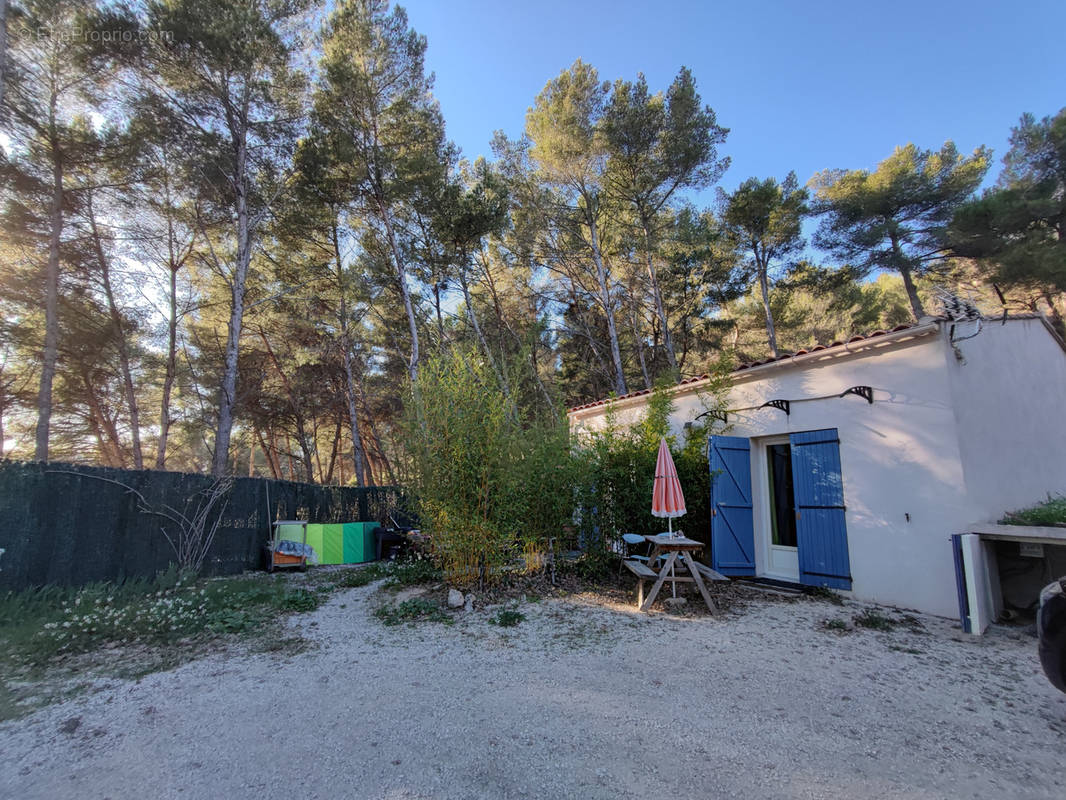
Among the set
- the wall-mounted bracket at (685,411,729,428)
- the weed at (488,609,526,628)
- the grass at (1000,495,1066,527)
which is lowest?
the weed at (488,609,526,628)

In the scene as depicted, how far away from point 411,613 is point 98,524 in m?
3.41

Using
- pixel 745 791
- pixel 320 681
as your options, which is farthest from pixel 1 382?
pixel 745 791

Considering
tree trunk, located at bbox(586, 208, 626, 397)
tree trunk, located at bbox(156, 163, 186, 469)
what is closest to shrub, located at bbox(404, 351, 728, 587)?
tree trunk, located at bbox(586, 208, 626, 397)

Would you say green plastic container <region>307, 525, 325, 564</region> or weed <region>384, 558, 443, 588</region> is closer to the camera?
weed <region>384, 558, 443, 588</region>

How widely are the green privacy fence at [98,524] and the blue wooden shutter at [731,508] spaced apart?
6.59 metres

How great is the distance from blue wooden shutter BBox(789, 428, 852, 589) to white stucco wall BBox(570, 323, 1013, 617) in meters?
0.09

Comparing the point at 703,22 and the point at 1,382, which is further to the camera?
the point at 1,382

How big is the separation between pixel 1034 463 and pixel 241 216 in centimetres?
1325

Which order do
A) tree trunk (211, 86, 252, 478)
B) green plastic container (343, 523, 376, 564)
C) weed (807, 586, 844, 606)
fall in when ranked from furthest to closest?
tree trunk (211, 86, 252, 478) < green plastic container (343, 523, 376, 564) < weed (807, 586, 844, 606)

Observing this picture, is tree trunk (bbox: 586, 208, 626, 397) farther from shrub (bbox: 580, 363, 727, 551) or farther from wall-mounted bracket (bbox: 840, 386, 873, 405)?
wall-mounted bracket (bbox: 840, 386, 873, 405)

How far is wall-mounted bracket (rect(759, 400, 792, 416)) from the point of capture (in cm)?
563

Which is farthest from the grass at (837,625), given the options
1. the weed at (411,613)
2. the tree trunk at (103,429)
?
the tree trunk at (103,429)

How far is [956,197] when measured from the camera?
10.9m

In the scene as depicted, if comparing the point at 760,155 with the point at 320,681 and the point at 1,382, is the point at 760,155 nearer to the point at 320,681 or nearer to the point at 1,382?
the point at 320,681
